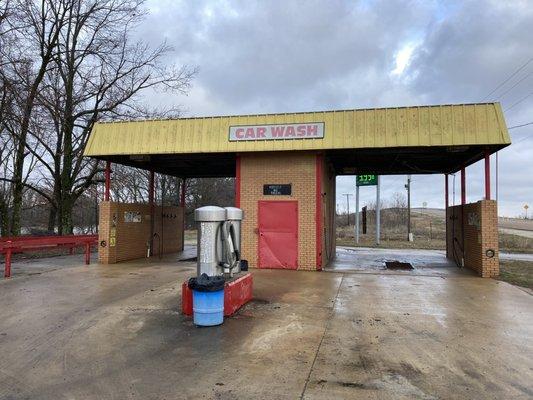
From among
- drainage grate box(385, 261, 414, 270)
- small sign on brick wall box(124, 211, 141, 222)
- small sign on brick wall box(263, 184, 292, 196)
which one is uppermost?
small sign on brick wall box(263, 184, 292, 196)

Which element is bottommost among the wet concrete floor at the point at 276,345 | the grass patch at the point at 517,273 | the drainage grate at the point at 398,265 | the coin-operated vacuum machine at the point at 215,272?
the wet concrete floor at the point at 276,345

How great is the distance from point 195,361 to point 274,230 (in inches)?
335

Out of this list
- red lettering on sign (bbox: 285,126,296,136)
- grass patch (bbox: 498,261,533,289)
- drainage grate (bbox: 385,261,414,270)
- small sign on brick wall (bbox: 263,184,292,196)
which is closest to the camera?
Result: grass patch (bbox: 498,261,533,289)

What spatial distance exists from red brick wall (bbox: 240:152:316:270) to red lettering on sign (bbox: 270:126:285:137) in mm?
829

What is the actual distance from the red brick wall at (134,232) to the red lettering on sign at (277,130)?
19.9ft

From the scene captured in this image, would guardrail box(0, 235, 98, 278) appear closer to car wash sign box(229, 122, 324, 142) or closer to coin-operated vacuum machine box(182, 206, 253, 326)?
car wash sign box(229, 122, 324, 142)

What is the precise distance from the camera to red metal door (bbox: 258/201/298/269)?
44.4 feet

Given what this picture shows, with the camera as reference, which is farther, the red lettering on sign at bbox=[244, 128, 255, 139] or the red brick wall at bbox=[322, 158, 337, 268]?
the red brick wall at bbox=[322, 158, 337, 268]

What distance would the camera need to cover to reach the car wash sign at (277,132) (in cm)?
1277

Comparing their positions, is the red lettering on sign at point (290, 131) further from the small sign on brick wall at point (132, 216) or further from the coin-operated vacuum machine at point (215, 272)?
the small sign on brick wall at point (132, 216)

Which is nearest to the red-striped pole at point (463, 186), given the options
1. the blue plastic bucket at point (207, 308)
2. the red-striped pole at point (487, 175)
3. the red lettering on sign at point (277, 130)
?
the red-striped pole at point (487, 175)

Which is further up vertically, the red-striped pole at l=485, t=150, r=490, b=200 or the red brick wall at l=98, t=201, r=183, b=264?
the red-striped pole at l=485, t=150, r=490, b=200

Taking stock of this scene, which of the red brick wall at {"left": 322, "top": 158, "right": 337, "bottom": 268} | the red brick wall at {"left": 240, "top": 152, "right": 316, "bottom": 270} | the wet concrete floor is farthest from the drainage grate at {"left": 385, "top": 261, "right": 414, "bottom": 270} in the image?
the wet concrete floor

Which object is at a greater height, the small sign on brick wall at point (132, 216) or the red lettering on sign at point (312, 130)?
the red lettering on sign at point (312, 130)
